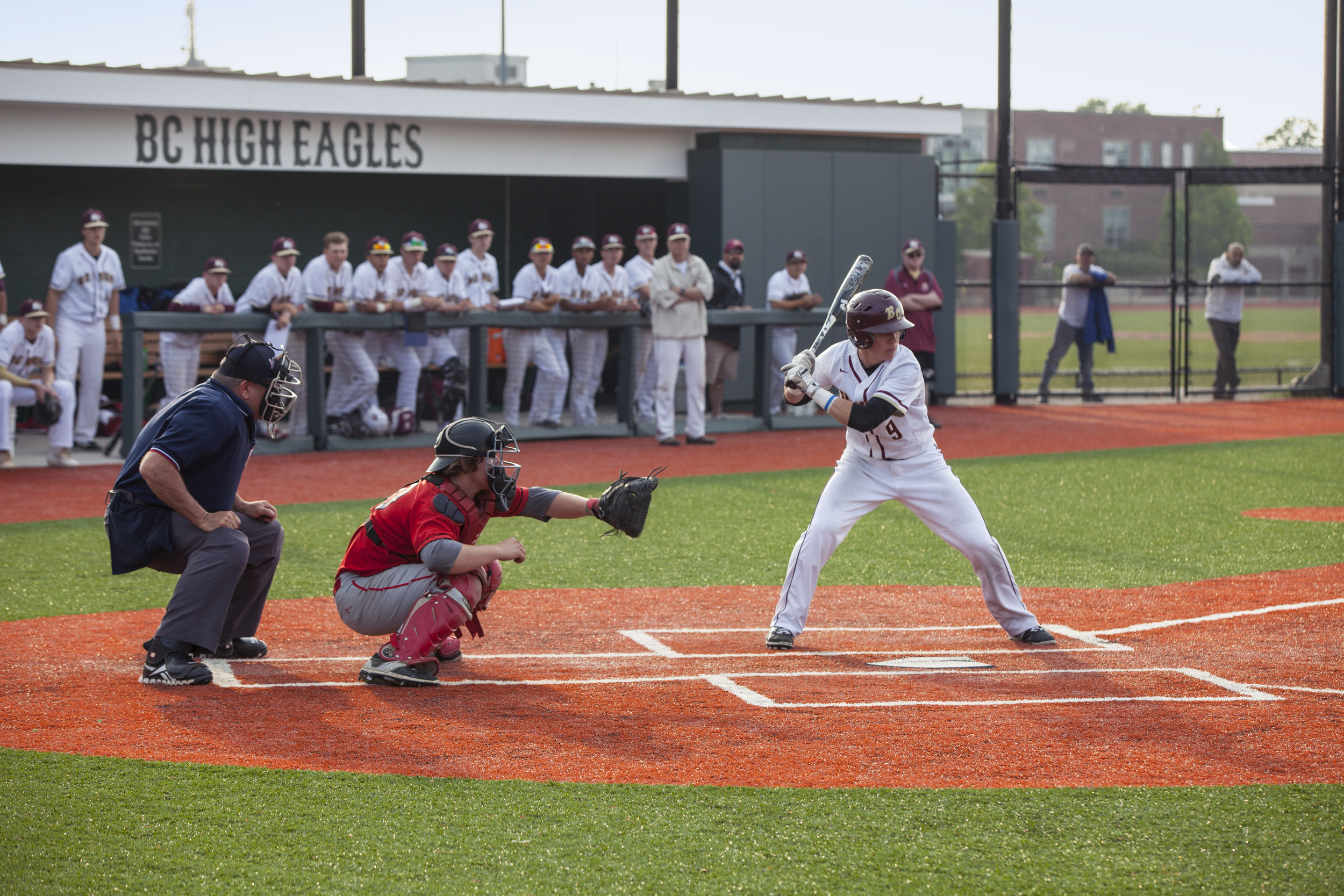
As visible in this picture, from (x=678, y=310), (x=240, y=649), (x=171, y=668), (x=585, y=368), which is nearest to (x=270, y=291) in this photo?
(x=585, y=368)

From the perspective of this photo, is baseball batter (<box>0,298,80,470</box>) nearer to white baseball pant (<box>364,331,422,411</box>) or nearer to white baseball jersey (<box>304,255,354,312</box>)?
white baseball jersey (<box>304,255,354,312</box>)

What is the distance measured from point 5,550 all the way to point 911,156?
11.9m

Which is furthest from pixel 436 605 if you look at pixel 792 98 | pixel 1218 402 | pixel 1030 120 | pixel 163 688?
pixel 1030 120

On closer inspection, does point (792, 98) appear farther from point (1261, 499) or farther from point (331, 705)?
point (331, 705)

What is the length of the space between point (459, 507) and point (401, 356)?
27.2ft

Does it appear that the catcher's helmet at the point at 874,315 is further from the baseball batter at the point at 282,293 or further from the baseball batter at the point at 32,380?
the baseball batter at the point at 32,380

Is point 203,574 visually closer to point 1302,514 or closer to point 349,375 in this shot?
point 1302,514

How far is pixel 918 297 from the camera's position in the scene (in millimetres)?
13875

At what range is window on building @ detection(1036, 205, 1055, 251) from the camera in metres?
56.1

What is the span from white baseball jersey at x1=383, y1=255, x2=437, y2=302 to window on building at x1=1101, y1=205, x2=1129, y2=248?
45868 mm

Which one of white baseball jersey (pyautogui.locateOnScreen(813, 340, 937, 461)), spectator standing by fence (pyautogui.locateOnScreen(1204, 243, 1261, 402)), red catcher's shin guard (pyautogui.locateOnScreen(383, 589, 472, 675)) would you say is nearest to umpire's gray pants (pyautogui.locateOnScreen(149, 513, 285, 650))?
red catcher's shin guard (pyautogui.locateOnScreen(383, 589, 472, 675))

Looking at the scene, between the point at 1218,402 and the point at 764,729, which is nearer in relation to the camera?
the point at 764,729

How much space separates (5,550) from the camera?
7.97m

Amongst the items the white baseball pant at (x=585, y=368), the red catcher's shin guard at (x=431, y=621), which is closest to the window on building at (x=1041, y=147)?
the white baseball pant at (x=585, y=368)
